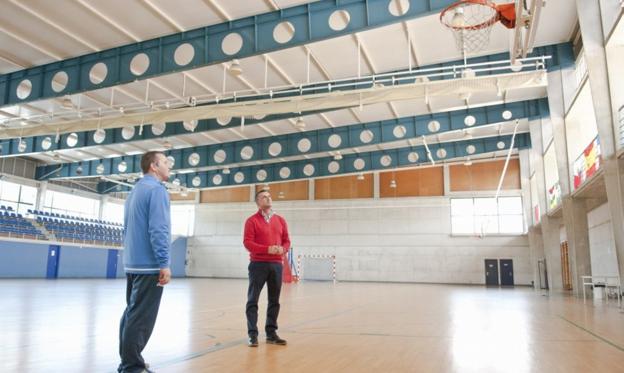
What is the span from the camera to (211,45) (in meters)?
15.7

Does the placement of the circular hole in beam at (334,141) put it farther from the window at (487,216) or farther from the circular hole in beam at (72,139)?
the window at (487,216)

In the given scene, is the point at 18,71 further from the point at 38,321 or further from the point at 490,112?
the point at 490,112

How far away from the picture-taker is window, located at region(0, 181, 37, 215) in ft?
116

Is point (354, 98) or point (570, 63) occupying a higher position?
point (570, 63)

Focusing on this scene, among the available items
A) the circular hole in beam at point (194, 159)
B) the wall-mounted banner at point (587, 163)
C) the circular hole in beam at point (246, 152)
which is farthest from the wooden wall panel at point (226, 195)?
the wall-mounted banner at point (587, 163)

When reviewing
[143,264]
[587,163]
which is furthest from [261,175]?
[143,264]

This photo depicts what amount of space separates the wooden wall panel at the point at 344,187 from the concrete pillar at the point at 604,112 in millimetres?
26586

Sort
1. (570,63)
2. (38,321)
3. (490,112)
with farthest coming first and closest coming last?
(490,112) → (570,63) → (38,321)

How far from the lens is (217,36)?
51.4 feet

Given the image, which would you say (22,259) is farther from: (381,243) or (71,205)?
(381,243)

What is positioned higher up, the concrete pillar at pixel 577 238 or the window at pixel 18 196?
the window at pixel 18 196

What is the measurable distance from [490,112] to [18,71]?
22612 millimetres

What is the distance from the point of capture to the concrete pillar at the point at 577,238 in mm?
19875

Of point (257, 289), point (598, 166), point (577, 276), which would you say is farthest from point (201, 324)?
point (577, 276)
